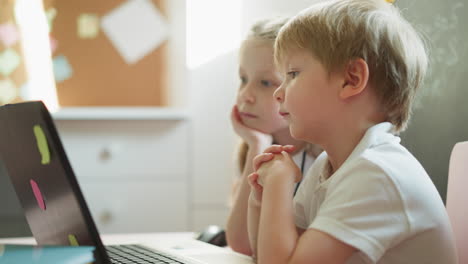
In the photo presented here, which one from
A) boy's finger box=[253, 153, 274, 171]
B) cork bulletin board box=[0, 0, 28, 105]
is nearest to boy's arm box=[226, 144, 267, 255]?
boy's finger box=[253, 153, 274, 171]

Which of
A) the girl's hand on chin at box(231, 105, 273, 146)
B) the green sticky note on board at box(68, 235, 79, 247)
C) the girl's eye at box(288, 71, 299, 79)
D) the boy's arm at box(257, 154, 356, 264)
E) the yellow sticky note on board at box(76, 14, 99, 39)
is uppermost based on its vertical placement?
the girl's eye at box(288, 71, 299, 79)

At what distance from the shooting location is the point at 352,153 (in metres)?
0.87

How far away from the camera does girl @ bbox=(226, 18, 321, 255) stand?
1.29 metres

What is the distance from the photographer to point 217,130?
239 cm

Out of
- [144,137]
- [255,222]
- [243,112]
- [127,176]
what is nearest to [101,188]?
[127,176]

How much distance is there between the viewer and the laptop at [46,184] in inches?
26.5

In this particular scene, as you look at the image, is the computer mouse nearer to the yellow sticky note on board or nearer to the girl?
the girl

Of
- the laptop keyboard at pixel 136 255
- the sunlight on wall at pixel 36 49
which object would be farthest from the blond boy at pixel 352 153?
the sunlight on wall at pixel 36 49

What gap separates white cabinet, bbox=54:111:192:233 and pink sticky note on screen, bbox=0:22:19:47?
1.40 ft

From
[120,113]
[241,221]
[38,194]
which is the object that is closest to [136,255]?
[38,194]

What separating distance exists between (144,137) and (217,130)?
285 millimetres

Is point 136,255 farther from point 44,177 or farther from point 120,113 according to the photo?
point 120,113

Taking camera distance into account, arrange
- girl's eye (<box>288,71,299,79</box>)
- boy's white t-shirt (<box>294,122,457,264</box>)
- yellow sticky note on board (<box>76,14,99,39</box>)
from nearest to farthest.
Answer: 1. boy's white t-shirt (<box>294,122,457,264</box>)
2. girl's eye (<box>288,71,299,79</box>)
3. yellow sticky note on board (<box>76,14,99,39</box>)

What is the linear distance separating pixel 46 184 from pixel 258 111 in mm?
657
